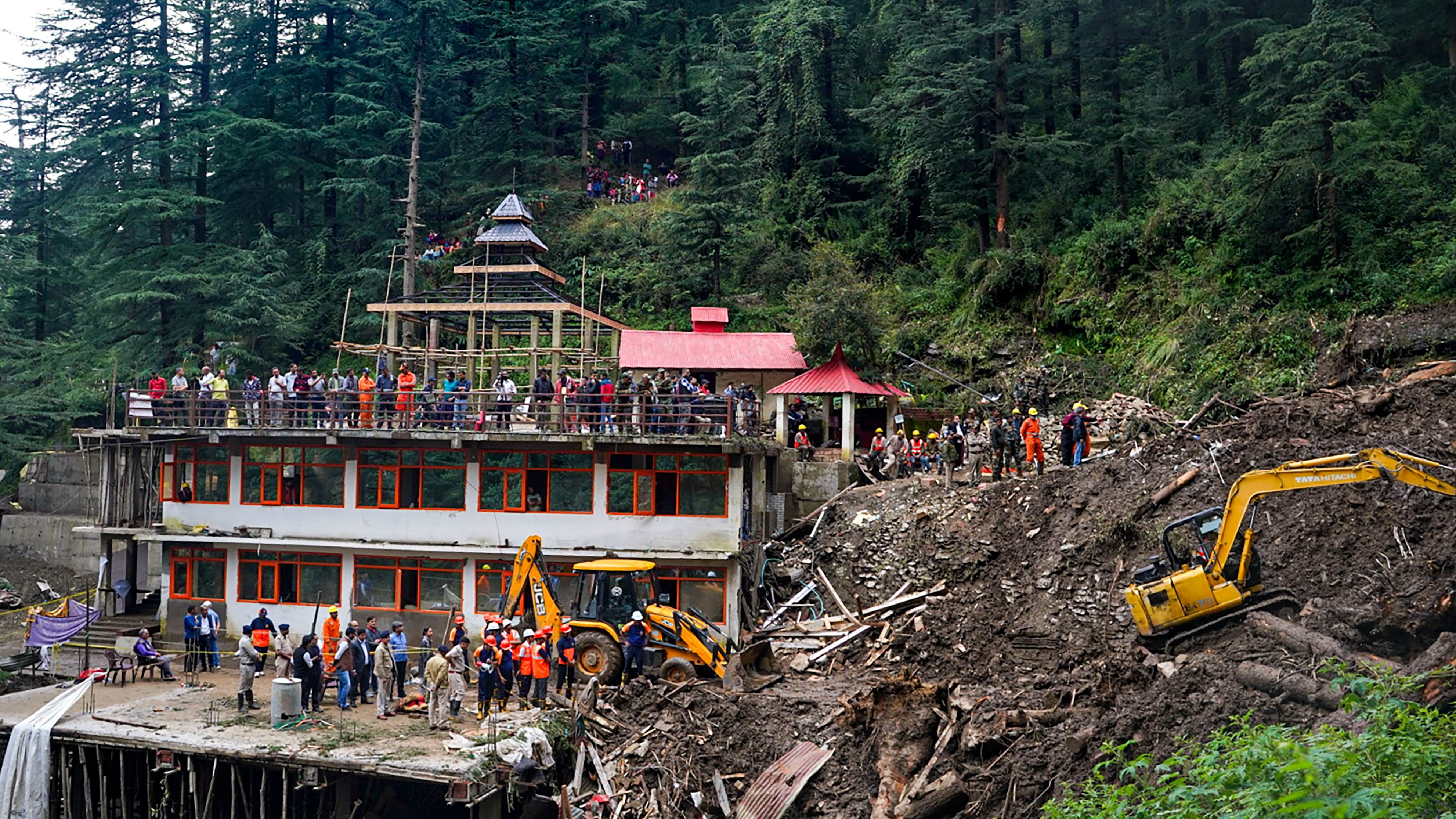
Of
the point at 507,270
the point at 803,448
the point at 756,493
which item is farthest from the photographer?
the point at 803,448

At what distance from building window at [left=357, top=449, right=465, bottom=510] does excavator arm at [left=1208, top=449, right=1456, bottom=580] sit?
17.4 meters

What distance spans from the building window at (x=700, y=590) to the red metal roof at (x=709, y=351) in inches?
435

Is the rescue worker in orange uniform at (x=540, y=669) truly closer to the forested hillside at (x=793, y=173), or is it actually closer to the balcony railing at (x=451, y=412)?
the balcony railing at (x=451, y=412)

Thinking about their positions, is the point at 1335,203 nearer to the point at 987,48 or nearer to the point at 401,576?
the point at 987,48

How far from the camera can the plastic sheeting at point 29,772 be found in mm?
20578

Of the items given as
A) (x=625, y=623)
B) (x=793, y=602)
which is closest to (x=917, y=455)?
(x=793, y=602)

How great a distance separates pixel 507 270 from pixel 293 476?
7.85m

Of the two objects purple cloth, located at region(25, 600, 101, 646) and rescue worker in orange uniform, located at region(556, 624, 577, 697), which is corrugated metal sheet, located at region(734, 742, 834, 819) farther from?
purple cloth, located at region(25, 600, 101, 646)

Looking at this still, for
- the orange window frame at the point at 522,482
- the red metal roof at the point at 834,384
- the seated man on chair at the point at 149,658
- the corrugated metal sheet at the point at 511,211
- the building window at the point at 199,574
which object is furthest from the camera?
the red metal roof at the point at 834,384

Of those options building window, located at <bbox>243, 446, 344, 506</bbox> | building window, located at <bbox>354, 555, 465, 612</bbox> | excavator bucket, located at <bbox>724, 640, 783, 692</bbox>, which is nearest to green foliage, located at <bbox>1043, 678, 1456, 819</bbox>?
excavator bucket, located at <bbox>724, 640, 783, 692</bbox>

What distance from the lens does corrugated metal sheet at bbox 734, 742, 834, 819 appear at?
54.4 ft

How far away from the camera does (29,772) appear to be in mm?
20672

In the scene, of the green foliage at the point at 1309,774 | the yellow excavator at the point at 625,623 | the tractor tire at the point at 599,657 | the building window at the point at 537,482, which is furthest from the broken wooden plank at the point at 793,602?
the green foliage at the point at 1309,774

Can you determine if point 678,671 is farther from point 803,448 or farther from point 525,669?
point 803,448
